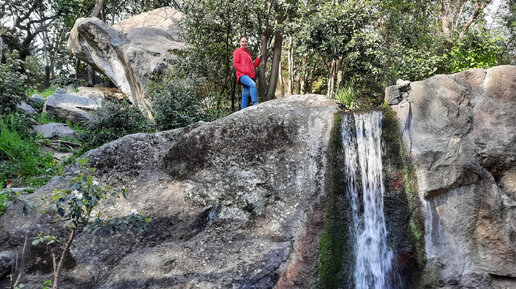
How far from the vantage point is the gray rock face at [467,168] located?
178 inches

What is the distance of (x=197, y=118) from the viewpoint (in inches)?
299

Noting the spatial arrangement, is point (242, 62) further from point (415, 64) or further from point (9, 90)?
point (9, 90)

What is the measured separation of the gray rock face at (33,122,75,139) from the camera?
29.3 feet

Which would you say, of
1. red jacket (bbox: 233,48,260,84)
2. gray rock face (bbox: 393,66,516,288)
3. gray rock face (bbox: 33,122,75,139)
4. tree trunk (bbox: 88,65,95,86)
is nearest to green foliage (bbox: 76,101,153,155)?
gray rock face (bbox: 33,122,75,139)

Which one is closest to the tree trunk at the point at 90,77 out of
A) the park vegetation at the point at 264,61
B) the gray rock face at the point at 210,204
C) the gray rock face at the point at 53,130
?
the park vegetation at the point at 264,61

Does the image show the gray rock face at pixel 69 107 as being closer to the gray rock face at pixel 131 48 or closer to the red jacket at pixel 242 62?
the gray rock face at pixel 131 48

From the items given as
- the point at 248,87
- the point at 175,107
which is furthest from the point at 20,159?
the point at 248,87

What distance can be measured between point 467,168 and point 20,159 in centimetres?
795

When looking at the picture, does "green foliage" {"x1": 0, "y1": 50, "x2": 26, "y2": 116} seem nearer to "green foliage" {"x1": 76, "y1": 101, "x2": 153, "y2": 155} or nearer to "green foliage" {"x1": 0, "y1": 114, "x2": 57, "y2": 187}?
"green foliage" {"x1": 0, "y1": 114, "x2": 57, "y2": 187}

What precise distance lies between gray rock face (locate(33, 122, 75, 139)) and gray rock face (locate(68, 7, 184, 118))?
204 centimetres

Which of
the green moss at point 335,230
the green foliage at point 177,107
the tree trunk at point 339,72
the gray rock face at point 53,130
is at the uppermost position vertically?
the tree trunk at point 339,72

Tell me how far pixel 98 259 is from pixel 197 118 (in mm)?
3813

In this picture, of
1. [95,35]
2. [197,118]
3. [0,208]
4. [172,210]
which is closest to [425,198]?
[172,210]

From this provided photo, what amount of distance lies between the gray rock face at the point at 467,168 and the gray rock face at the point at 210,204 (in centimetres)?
136
